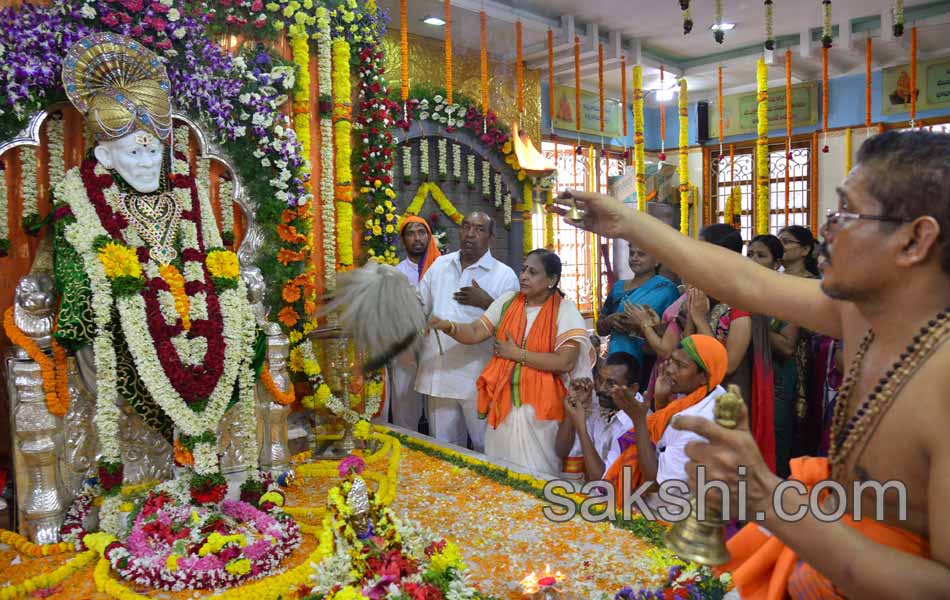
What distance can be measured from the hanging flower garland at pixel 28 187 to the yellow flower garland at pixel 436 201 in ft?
15.9

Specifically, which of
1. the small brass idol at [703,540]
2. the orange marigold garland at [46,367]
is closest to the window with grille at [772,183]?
the orange marigold garland at [46,367]

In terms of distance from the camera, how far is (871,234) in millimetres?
1116

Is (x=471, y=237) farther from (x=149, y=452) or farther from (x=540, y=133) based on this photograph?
(x=540, y=133)

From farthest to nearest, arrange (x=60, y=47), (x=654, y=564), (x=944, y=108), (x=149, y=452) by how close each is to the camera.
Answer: (x=944, y=108) < (x=149, y=452) < (x=60, y=47) < (x=654, y=564)

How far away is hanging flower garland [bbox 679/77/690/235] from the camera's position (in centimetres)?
828

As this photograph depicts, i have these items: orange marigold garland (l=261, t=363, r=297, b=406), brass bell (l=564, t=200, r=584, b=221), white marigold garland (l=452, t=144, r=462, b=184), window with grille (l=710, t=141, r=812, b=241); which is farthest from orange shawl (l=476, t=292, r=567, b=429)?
window with grille (l=710, t=141, r=812, b=241)

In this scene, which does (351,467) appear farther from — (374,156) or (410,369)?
(374,156)

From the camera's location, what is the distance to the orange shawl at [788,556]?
3.55ft

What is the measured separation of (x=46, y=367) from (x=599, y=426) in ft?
9.13

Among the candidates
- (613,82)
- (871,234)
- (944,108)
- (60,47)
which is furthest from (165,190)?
(944,108)

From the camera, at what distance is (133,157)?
3.53 meters

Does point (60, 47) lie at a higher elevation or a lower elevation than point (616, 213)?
higher

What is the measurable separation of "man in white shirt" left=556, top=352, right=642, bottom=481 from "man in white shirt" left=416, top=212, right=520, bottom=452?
1095mm

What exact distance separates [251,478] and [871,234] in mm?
3327
